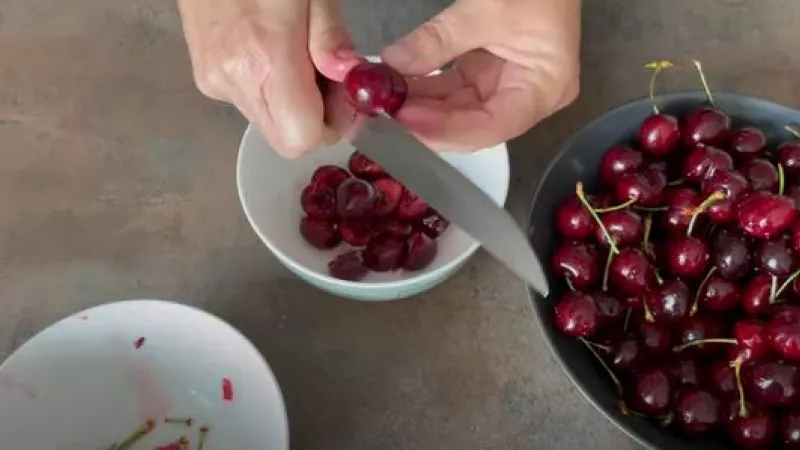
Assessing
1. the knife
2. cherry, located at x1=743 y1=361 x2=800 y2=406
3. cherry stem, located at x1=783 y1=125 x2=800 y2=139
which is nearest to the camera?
the knife

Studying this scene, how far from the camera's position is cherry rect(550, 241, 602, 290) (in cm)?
80

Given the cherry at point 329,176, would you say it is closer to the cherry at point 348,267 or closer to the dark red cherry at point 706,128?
the cherry at point 348,267

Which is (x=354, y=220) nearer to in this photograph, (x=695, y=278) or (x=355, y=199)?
(x=355, y=199)

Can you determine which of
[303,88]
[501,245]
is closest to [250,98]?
[303,88]

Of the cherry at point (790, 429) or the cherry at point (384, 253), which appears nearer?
the cherry at point (790, 429)

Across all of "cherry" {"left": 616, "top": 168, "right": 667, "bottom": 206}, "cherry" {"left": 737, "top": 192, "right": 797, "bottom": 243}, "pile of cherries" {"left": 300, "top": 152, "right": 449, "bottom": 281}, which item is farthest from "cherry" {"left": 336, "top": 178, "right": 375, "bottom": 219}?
"cherry" {"left": 737, "top": 192, "right": 797, "bottom": 243}

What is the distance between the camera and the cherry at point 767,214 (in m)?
0.79

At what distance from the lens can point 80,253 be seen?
0.91 meters

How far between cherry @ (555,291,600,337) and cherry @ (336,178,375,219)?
19cm

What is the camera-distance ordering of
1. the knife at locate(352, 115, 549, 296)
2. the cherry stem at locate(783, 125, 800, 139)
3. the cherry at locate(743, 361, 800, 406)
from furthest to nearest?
the cherry stem at locate(783, 125, 800, 139) → the cherry at locate(743, 361, 800, 406) → the knife at locate(352, 115, 549, 296)

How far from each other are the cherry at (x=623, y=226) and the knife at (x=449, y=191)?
165mm

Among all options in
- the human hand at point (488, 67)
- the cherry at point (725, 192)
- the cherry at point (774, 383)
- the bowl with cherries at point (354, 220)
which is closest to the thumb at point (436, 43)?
the human hand at point (488, 67)

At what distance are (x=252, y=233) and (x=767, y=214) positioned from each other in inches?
18.3

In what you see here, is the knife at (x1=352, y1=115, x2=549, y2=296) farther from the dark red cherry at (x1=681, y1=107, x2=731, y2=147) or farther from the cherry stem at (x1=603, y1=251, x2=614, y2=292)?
the dark red cherry at (x1=681, y1=107, x2=731, y2=147)
